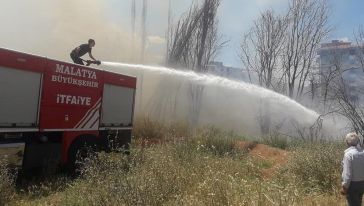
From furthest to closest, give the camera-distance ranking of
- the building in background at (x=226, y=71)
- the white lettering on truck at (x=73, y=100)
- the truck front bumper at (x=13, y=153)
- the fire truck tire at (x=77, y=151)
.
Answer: the building in background at (x=226, y=71) → the fire truck tire at (x=77, y=151) → the white lettering on truck at (x=73, y=100) → the truck front bumper at (x=13, y=153)

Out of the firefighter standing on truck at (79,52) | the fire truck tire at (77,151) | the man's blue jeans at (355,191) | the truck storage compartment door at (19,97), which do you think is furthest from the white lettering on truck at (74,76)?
the man's blue jeans at (355,191)

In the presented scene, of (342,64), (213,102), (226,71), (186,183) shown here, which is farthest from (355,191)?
(226,71)

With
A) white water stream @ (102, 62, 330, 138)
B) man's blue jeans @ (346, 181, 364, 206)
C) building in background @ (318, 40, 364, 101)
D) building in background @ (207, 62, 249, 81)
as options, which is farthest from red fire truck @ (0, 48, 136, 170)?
building in background @ (207, 62, 249, 81)

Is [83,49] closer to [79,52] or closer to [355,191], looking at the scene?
[79,52]

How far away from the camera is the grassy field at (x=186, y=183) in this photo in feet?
20.3

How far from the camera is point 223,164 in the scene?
28.2 feet

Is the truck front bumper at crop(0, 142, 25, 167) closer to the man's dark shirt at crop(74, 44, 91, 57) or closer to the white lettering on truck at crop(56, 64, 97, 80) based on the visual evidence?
the white lettering on truck at crop(56, 64, 97, 80)

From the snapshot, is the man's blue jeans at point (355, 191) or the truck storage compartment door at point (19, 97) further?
the truck storage compartment door at point (19, 97)

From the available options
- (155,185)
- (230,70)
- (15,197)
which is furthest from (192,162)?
(230,70)

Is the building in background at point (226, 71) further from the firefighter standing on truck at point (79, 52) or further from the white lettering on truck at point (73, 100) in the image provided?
the white lettering on truck at point (73, 100)

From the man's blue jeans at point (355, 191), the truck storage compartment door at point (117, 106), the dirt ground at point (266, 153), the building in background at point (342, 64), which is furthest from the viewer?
the building in background at point (342, 64)

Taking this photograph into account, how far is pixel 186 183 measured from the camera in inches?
295

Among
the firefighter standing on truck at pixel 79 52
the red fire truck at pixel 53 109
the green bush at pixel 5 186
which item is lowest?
the green bush at pixel 5 186

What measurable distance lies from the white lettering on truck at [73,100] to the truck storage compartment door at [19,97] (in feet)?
1.98
